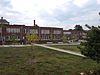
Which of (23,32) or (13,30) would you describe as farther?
(23,32)

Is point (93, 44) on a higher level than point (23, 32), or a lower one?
lower

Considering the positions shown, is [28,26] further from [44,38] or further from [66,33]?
[66,33]

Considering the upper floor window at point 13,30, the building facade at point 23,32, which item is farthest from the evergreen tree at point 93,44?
the upper floor window at point 13,30

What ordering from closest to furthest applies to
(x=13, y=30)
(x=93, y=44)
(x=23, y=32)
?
(x=93, y=44) → (x=13, y=30) → (x=23, y=32)

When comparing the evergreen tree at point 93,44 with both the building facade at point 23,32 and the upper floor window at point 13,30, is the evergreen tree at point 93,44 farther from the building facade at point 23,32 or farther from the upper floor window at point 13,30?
the upper floor window at point 13,30

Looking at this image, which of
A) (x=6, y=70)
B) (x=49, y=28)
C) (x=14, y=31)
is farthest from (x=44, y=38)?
(x=6, y=70)

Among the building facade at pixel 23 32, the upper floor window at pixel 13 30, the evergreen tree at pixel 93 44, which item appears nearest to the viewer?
the evergreen tree at pixel 93 44

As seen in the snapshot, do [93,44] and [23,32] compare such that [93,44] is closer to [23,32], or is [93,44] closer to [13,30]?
[13,30]

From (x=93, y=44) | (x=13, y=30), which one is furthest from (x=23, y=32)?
(x=93, y=44)

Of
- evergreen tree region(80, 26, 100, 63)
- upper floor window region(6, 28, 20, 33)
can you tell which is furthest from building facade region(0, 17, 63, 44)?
evergreen tree region(80, 26, 100, 63)

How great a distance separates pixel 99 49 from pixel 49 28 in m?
71.4

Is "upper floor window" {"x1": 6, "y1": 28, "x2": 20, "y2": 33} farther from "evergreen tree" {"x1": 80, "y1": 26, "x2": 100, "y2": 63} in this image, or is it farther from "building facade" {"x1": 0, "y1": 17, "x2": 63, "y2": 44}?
"evergreen tree" {"x1": 80, "y1": 26, "x2": 100, "y2": 63}

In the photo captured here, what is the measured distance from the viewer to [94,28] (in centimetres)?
1747

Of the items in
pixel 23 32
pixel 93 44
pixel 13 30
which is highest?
pixel 13 30
